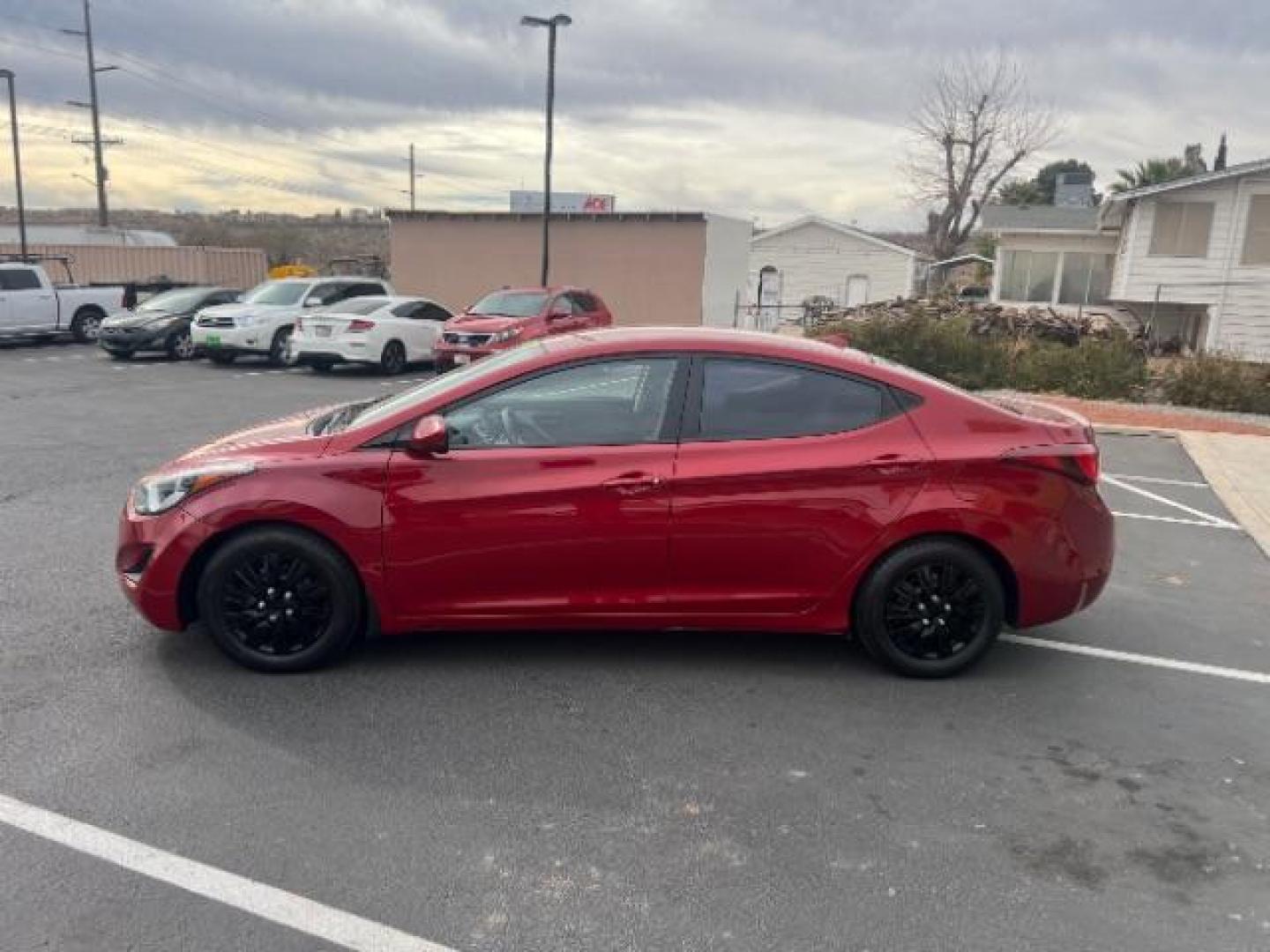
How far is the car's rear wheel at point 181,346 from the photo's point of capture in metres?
19.5

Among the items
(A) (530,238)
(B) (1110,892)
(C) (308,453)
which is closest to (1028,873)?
(B) (1110,892)

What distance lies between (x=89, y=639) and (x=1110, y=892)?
4364 millimetres

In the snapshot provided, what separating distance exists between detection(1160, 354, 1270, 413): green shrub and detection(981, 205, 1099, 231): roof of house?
18755mm

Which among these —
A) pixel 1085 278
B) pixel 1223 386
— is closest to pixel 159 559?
pixel 1223 386

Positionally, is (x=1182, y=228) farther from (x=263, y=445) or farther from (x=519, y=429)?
(x=263, y=445)

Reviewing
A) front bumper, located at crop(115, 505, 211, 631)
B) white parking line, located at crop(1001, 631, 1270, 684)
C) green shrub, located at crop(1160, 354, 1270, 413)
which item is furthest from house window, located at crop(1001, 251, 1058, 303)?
front bumper, located at crop(115, 505, 211, 631)

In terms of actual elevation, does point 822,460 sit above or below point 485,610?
above

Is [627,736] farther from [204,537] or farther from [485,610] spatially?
[204,537]

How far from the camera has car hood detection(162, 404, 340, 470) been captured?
4406 mm

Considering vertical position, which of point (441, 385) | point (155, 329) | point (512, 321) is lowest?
point (155, 329)

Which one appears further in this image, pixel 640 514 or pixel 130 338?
pixel 130 338

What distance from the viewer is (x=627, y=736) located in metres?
3.99

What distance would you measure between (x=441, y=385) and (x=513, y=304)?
14.0 m

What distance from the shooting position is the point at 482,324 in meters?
17.2
